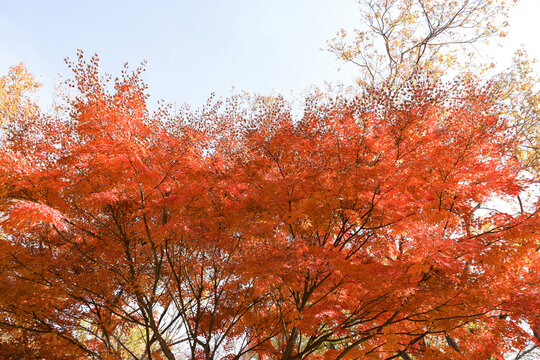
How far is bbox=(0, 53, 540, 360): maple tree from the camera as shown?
5.63 m

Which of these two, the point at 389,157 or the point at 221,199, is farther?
the point at 221,199

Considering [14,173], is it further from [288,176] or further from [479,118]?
[479,118]

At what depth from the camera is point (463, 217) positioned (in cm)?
678

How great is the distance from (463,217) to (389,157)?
7.67 ft

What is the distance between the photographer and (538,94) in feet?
38.3

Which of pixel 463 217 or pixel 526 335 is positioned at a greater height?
pixel 463 217

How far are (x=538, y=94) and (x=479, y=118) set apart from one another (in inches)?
293

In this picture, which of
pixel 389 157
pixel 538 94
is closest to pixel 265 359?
pixel 389 157

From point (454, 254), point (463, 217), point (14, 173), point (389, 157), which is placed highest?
point (14, 173)

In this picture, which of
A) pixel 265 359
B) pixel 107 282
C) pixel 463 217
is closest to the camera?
pixel 463 217

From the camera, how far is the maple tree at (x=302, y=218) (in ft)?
18.5

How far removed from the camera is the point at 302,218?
6.74 metres

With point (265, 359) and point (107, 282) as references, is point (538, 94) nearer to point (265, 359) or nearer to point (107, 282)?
point (265, 359)

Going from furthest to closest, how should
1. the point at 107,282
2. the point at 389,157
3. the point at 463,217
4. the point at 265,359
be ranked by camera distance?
1. the point at 265,359
2. the point at 107,282
3. the point at 463,217
4. the point at 389,157
